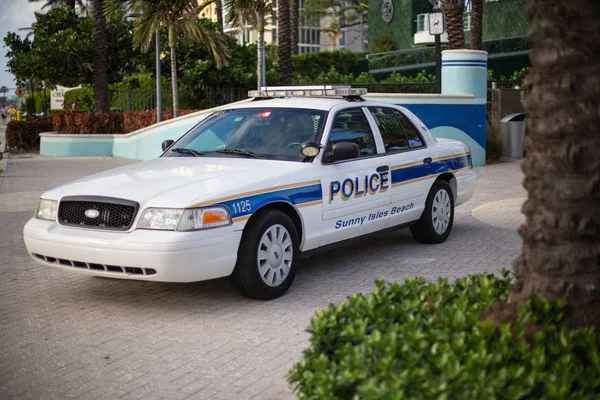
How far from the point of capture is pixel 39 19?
93.7 feet

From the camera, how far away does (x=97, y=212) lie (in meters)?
6.28

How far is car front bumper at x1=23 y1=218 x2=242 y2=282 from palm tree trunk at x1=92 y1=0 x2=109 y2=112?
72.5 feet

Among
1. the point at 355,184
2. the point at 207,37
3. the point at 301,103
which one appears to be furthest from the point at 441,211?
the point at 207,37

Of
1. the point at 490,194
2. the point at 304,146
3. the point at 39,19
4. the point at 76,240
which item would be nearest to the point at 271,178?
the point at 304,146

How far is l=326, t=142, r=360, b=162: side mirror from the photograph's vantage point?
23.4 feet

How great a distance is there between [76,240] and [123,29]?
969 inches

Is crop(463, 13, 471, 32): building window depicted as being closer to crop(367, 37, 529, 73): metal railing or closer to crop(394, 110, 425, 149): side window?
crop(367, 37, 529, 73): metal railing

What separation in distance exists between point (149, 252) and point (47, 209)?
4.05ft

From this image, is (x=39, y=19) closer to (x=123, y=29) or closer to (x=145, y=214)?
(x=123, y=29)

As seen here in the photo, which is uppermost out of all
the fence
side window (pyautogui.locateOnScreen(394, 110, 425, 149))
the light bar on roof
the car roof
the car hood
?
the fence

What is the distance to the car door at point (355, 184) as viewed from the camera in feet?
23.6

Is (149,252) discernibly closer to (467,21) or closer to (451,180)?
(451,180)

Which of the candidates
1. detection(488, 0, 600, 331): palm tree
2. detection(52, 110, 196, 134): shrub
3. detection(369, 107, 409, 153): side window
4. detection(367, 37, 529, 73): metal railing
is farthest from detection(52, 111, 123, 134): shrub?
detection(488, 0, 600, 331): palm tree

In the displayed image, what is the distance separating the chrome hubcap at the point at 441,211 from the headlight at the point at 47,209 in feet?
13.3
